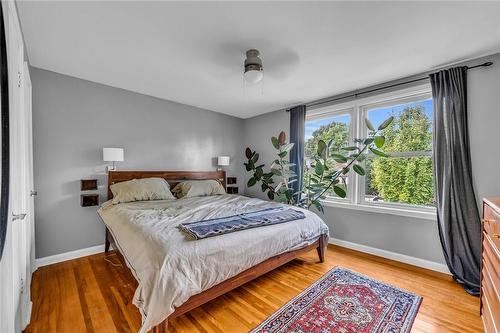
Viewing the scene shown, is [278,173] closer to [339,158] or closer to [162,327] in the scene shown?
[339,158]

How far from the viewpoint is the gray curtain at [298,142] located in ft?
12.7

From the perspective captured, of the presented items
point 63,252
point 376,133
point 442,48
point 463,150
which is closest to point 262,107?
point 376,133

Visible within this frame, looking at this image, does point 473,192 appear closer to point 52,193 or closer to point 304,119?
point 304,119

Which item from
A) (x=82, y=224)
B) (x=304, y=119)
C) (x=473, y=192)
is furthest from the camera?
(x=304, y=119)

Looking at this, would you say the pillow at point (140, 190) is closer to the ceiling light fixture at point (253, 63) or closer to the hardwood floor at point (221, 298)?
the hardwood floor at point (221, 298)

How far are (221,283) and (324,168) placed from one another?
220 centimetres

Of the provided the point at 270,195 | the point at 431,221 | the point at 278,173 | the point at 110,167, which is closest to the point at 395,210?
the point at 431,221

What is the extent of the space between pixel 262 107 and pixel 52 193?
134 inches

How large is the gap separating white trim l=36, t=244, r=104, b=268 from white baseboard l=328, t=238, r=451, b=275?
3.51 meters

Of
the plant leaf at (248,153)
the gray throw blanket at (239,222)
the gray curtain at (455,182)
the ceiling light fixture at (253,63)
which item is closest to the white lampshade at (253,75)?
the ceiling light fixture at (253,63)

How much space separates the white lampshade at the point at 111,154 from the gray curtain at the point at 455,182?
12.9 feet

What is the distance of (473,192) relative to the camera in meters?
2.25

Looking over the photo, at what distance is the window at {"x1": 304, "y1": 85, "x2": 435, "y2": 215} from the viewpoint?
2.75 m

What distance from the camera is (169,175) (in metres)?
3.73
